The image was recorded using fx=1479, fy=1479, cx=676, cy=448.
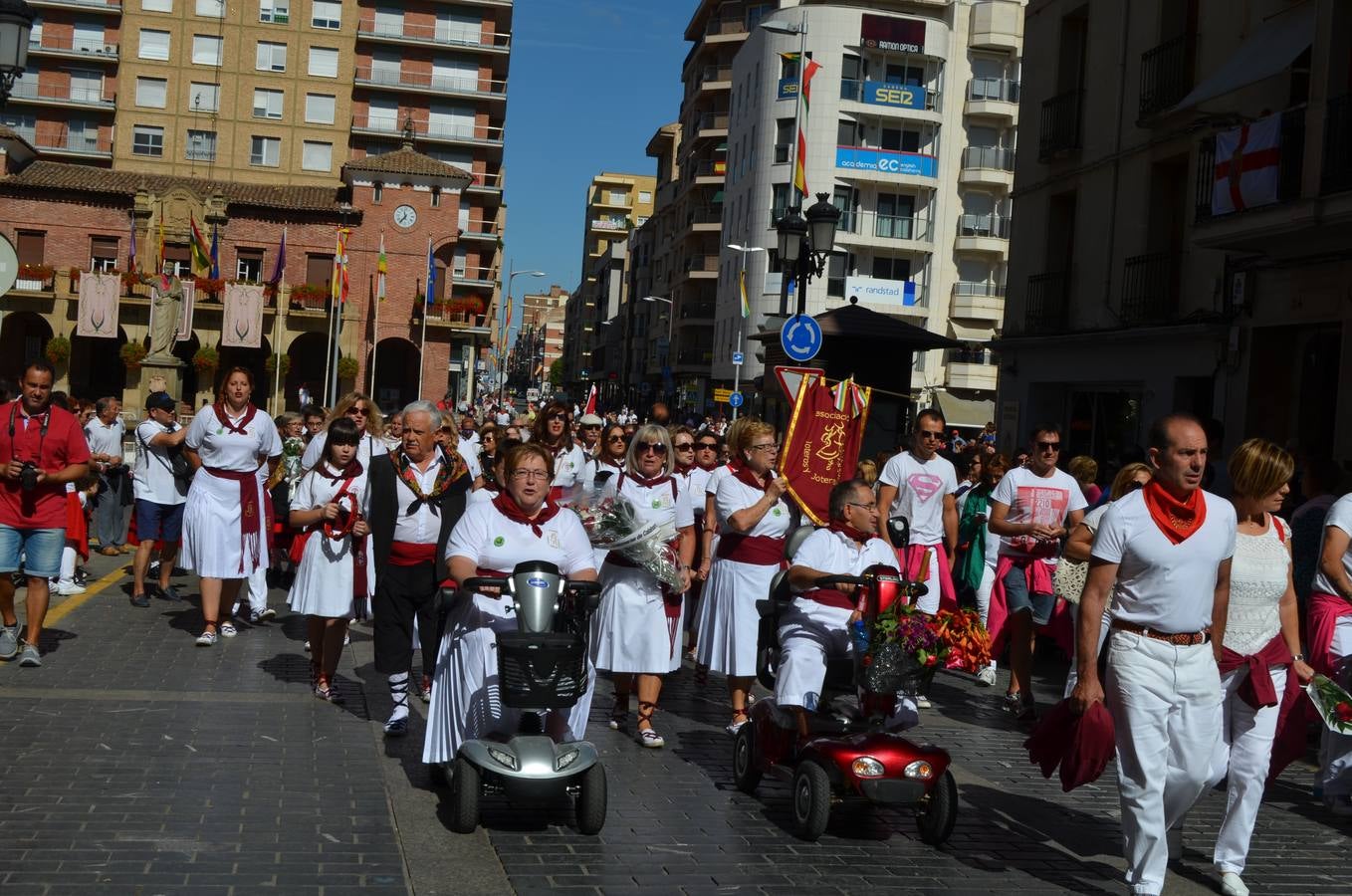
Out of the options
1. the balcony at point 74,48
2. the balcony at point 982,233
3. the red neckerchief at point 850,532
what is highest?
the balcony at point 74,48

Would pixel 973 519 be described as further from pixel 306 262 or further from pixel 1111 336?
pixel 306 262

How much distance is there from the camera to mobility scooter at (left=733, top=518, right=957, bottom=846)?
21.4 feet

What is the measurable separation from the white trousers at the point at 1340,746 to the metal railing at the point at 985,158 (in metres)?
58.4

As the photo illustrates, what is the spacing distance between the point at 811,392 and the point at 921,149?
184 feet

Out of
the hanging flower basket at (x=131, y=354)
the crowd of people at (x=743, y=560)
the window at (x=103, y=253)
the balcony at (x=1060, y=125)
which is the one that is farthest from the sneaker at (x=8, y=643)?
the window at (x=103, y=253)

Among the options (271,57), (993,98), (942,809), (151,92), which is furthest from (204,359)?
(942,809)

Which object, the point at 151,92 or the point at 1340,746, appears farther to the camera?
the point at 151,92

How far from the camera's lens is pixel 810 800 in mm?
6555

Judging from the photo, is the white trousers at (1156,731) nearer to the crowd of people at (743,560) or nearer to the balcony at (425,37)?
the crowd of people at (743,560)

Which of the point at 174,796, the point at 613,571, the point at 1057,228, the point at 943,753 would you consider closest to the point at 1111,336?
the point at 1057,228

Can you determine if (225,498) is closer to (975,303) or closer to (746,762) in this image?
(746,762)

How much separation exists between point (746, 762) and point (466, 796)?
169 centimetres

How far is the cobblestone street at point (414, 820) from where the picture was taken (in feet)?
18.8

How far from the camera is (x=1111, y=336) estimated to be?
20.6 metres
